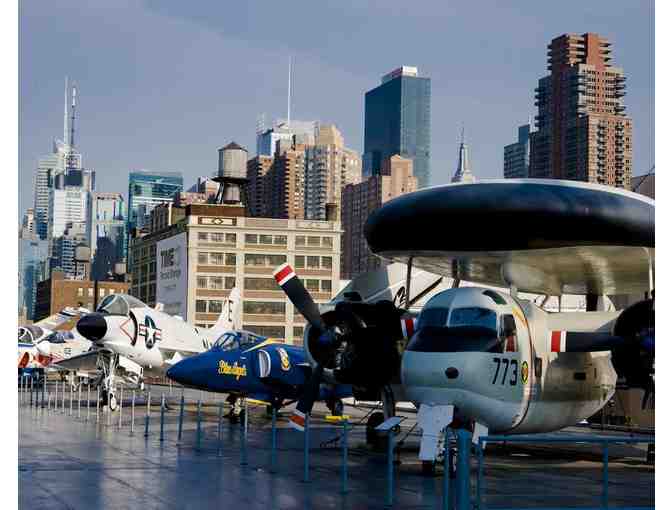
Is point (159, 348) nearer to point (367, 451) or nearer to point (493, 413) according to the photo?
point (367, 451)

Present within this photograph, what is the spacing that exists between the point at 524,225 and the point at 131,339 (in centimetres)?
2342

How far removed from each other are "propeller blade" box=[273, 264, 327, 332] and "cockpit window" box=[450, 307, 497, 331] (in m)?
4.67

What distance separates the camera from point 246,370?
A: 3331cm

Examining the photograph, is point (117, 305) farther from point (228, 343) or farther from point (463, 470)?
point (463, 470)

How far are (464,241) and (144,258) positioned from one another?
522ft

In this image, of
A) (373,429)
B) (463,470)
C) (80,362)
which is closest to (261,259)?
(80,362)

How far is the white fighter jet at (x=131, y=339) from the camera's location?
3859 centimetres

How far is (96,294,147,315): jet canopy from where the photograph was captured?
Result: 3947 cm

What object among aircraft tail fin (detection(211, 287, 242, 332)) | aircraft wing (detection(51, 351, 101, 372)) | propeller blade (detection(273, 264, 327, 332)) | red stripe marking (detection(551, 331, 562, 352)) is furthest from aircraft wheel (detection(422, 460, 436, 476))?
aircraft wing (detection(51, 351, 101, 372))

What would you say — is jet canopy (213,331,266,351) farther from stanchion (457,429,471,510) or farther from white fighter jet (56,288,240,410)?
stanchion (457,429,471,510)
